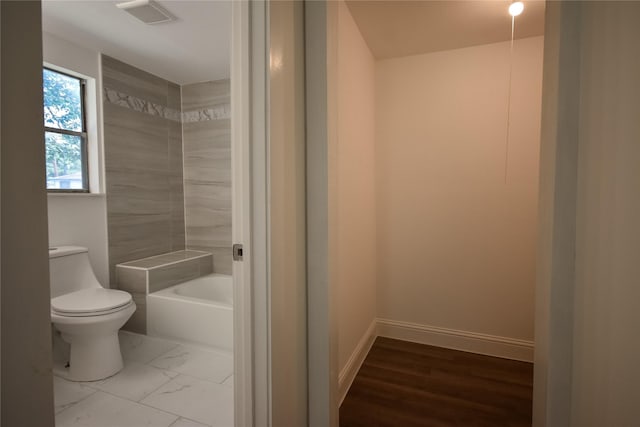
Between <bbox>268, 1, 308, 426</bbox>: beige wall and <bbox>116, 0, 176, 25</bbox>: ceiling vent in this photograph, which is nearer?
<bbox>268, 1, 308, 426</bbox>: beige wall

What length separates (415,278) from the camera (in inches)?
103

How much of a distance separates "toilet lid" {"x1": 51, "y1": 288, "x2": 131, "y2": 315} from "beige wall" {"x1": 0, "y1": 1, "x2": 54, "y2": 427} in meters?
1.84

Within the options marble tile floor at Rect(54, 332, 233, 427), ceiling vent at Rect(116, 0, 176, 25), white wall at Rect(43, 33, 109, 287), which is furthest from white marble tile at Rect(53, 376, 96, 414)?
ceiling vent at Rect(116, 0, 176, 25)

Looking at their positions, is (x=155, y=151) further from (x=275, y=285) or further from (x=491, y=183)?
(x=491, y=183)

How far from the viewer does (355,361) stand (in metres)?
2.14

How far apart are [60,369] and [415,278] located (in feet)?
8.55

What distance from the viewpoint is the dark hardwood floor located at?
1704 mm

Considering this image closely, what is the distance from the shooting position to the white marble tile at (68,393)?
1.78 m

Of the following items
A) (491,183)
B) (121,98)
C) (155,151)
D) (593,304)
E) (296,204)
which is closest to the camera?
(593,304)

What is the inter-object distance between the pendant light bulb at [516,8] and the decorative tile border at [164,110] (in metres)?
2.41

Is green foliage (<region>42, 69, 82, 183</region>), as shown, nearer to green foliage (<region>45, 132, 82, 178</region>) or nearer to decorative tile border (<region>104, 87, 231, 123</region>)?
green foliage (<region>45, 132, 82, 178</region>)

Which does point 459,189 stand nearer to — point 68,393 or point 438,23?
point 438,23

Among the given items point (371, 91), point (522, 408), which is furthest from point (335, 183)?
point (522, 408)

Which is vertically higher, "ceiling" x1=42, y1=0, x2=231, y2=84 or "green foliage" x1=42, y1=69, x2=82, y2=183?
"ceiling" x1=42, y1=0, x2=231, y2=84
